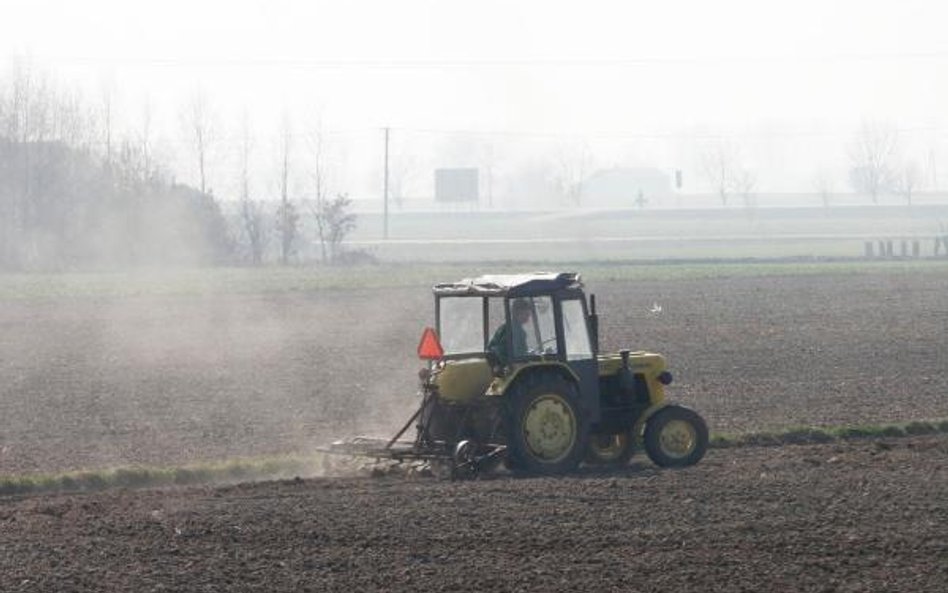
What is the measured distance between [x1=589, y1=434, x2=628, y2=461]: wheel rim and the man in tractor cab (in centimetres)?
171

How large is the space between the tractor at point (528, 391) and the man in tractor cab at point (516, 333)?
0.01m

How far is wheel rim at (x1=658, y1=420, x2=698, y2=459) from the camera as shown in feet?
56.0

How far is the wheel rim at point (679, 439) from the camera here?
1708cm

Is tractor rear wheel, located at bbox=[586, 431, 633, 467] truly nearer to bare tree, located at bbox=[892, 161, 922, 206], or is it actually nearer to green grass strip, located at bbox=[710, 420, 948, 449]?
green grass strip, located at bbox=[710, 420, 948, 449]

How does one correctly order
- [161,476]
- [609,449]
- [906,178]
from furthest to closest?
[906,178]
[609,449]
[161,476]

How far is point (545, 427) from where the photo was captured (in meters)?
16.4

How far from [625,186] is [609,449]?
6796 inches

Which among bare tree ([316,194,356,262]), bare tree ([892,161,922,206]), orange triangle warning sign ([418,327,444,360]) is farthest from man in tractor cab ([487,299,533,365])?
bare tree ([892,161,922,206])

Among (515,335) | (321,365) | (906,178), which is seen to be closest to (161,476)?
(515,335)

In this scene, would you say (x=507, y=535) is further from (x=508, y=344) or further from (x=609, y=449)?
(x=609, y=449)

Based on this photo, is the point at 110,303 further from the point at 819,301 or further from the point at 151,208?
the point at 151,208

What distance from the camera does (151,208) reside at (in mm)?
78062

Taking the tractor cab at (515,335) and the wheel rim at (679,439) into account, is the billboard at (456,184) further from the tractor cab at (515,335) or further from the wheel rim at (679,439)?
the wheel rim at (679,439)

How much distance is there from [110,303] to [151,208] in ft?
104
